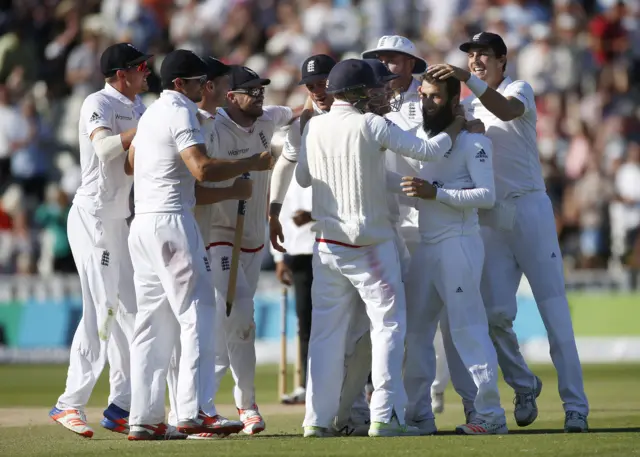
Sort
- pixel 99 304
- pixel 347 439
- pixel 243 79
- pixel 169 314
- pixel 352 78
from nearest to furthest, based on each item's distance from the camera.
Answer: pixel 347 439
pixel 352 78
pixel 169 314
pixel 99 304
pixel 243 79

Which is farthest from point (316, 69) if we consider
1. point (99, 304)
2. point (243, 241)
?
point (99, 304)

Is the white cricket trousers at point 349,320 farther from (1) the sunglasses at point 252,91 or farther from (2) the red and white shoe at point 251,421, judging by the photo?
(1) the sunglasses at point 252,91

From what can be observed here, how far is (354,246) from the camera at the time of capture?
8.87 meters

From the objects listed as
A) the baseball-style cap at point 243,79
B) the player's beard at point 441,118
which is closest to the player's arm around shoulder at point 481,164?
the player's beard at point 441,118

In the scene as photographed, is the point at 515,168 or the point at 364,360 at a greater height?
the point at 515,168

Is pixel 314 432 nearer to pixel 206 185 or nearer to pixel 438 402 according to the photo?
pixel 206 185

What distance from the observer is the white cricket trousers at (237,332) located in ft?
32.0

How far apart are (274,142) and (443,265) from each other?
8.88 ft

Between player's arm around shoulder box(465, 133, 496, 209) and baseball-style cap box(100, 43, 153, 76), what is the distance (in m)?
2.43

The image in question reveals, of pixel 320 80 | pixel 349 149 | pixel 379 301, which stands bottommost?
pixel 379 301

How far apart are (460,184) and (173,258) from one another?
196cm

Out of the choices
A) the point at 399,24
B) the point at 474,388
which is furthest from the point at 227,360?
the point at 399,24

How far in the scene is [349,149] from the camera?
8.83 metres

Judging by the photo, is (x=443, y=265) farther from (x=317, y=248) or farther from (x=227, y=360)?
(x=227, y=360)
